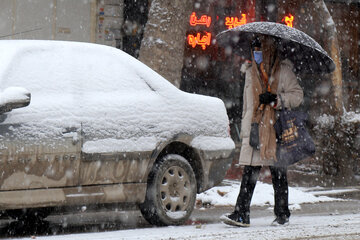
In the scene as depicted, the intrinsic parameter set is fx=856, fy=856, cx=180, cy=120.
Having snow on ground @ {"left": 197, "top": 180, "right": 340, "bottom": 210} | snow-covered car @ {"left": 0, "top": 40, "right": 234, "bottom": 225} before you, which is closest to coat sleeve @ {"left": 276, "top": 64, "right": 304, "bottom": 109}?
snow-covered car @ {"left": 0, "top": 40, "right": 234, "bottom": 225}

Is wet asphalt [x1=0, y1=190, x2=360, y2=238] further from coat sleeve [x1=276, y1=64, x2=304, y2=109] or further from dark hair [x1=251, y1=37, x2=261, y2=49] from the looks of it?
dark hair [x1=251, y1=37, x2=261, y2=49]

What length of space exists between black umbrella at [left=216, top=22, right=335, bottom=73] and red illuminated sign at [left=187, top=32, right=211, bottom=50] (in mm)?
10408

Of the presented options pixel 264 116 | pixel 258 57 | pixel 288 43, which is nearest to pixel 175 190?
pixel 264 116

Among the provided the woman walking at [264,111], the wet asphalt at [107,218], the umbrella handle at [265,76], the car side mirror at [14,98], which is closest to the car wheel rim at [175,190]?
the wet asphalt at [107,218]

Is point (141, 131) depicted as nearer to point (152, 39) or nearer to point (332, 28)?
point (152, 39)

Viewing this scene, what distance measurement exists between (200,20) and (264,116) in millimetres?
11330

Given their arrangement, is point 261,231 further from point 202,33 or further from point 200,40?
point 202,33

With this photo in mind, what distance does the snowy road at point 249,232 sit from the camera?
6926mm

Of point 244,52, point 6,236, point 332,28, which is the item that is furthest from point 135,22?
point 6,236

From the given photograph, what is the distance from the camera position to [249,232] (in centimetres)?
731

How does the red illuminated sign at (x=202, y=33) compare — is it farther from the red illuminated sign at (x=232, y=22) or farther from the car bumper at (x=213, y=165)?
the car bumper at (x=213, y=165)

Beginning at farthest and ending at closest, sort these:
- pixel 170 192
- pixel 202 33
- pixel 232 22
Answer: pixel 232 22 < pixel 202 33 < pixel 170 192

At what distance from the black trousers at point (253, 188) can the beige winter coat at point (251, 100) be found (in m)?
0.14

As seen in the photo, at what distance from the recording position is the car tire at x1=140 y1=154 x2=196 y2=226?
7770mm
